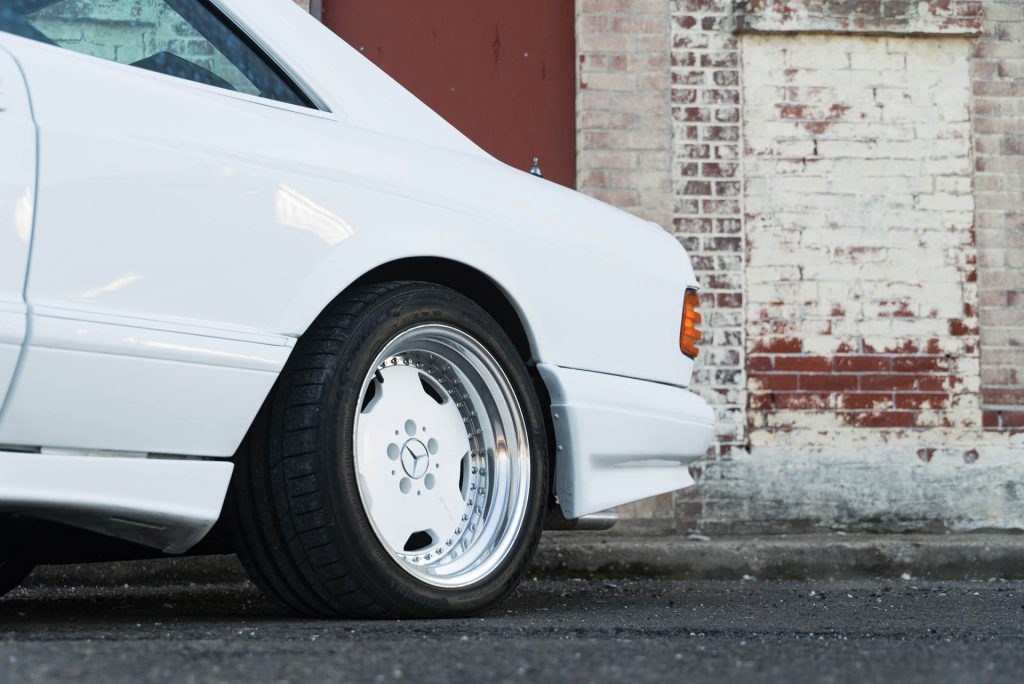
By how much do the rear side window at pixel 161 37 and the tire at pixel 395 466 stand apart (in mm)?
551

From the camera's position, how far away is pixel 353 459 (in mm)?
2854

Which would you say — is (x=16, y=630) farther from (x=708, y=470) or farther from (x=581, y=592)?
(x=708, y=470)

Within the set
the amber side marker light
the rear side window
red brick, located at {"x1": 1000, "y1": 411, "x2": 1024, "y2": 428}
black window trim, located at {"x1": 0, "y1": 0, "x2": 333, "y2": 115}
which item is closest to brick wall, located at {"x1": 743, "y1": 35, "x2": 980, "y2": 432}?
red brick, located at {"x1": 1000, "y1": 411, "x2": 1024, "y2": 428}

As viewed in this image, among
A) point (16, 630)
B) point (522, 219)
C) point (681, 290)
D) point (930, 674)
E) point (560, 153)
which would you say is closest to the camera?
point (930, 674)

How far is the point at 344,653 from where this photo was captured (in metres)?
2.20

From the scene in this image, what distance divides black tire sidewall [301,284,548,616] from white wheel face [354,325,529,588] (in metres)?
0.02

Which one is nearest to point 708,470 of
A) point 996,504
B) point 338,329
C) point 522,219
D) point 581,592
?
point 996,504

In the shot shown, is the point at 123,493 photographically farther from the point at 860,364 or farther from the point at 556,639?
the point at 860,364

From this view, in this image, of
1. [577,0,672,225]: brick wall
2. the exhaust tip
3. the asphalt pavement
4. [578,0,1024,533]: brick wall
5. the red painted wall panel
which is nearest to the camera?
the asphalt pavement

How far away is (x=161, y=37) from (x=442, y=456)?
44.2 inches

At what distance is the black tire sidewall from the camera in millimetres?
2809

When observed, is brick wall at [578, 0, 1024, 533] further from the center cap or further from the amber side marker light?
the center cap

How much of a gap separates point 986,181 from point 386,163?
162 inches

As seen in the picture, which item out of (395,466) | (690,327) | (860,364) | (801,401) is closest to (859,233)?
(860,364)
